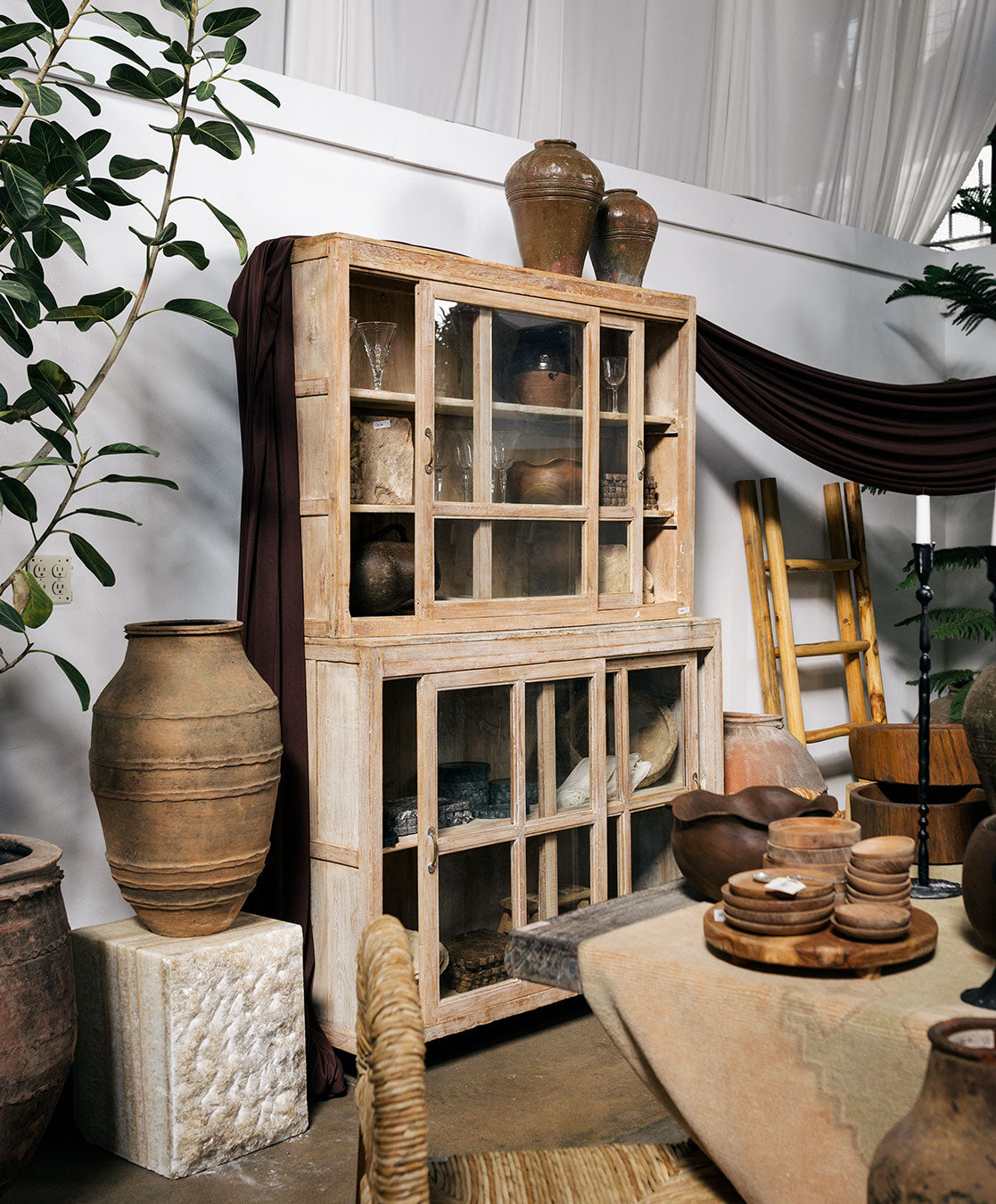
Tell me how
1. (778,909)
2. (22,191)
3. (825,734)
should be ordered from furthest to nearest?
(825,734), (22,191), (778,909)

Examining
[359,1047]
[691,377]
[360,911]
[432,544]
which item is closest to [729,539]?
[691,377]

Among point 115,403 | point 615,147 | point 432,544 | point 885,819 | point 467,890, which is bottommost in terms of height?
point 467,890

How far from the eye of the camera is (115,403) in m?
2.80

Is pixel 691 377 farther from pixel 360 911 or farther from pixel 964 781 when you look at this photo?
pixel 964 781

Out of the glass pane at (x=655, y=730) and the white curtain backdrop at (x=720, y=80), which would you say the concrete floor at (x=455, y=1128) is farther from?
the white curtain backdrop at (x=720, y=80)

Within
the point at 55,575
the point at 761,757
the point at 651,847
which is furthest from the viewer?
the point at 761,757

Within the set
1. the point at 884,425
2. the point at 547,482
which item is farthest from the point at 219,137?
the point at 884,425

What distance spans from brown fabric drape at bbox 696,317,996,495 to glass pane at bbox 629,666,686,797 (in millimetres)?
921

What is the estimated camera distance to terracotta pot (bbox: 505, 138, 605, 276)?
3137 millimetres

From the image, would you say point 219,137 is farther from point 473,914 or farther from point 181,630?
point 473,914

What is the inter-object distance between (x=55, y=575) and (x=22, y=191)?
38.2 inches

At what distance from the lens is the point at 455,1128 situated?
8.05 ft

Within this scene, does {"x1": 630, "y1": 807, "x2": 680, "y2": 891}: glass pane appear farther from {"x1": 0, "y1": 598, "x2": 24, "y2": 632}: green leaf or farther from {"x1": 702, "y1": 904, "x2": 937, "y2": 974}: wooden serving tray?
{"x1": 702, "y1": 904, "x2": 937, "y2": 974}: wooden serving tray

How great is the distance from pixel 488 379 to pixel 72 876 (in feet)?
4.92
